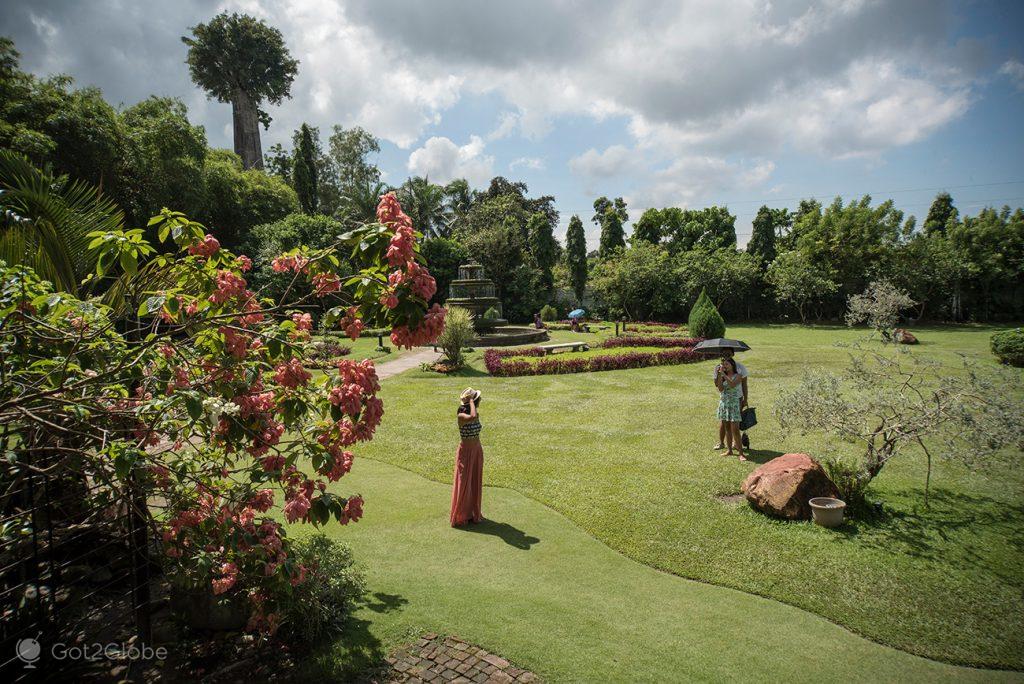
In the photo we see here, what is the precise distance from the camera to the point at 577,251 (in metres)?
39.8

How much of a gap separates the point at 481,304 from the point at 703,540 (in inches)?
915

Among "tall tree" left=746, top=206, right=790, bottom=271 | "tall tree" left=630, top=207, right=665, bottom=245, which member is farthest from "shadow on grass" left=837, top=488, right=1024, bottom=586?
"tall tree" left=630, top=207, right=665, bottom=245

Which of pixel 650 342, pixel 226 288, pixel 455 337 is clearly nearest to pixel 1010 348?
pixel 650 342

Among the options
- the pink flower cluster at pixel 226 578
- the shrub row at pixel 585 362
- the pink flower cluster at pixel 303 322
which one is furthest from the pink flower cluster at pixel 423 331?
the shrub row at pixel 585 362

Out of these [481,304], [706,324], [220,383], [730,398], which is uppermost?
[481,304]

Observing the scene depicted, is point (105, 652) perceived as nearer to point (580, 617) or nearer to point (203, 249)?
point (203, 249)

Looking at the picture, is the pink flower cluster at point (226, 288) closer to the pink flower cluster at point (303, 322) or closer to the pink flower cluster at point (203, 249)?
the pink flower cluster at point (203, 249)

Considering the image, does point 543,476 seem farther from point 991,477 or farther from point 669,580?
point 991,477

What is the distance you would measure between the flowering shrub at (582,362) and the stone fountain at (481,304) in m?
6.48

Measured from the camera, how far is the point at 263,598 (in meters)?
3.73

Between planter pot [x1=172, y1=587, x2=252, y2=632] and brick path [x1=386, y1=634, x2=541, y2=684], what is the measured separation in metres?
1.25

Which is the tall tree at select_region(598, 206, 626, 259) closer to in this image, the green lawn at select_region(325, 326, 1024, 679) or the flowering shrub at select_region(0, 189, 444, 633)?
the green lawn at select_region(325, 326, 1024, 679)

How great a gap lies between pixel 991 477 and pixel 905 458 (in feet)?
3.60

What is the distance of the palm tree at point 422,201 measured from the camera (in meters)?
39.7
